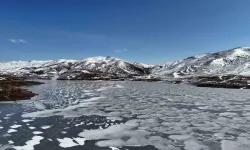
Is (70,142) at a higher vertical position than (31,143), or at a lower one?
lower

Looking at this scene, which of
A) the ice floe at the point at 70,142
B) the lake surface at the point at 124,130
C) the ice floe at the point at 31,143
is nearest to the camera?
the ice floe at the point at 31,143

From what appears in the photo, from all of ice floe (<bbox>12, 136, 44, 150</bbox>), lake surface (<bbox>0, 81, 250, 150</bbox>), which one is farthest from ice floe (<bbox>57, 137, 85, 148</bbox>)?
ice floe (<bbox>12, 136, 44, 150</bbox>)

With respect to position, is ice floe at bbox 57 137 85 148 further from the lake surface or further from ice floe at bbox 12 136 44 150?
ice floe at bbox 12 136 44 150

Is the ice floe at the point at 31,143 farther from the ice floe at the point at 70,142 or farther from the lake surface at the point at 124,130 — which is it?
the ice floe at the point at 70,142

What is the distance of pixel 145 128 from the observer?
19297 mm

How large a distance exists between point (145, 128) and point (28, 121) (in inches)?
360

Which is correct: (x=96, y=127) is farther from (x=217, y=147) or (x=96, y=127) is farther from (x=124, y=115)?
(x=217, y=147)

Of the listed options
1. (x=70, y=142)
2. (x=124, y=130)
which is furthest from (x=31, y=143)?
(x=124, y=130)

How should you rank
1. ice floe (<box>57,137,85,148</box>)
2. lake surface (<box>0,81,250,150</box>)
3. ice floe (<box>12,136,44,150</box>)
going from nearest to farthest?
ice floe (<box>12,136,44,150</box>)
ice floe (<box>57,137,85,148</box>)
lake surface (<box>0,81,250,150</box>)

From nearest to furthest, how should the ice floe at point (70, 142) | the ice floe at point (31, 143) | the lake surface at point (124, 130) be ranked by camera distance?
the ice floe at point (31, 143)
the ice floe at point (70, 142)
the lake surface at point (124, 130)

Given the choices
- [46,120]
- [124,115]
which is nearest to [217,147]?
[124,115]

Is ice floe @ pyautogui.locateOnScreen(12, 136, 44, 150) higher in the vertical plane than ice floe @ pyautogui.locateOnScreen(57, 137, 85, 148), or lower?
higher

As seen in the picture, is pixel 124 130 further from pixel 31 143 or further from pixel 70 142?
pixel 31 143

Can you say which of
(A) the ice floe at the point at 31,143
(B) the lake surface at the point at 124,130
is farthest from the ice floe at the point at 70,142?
(A) the ice floe at the point at 31,143
